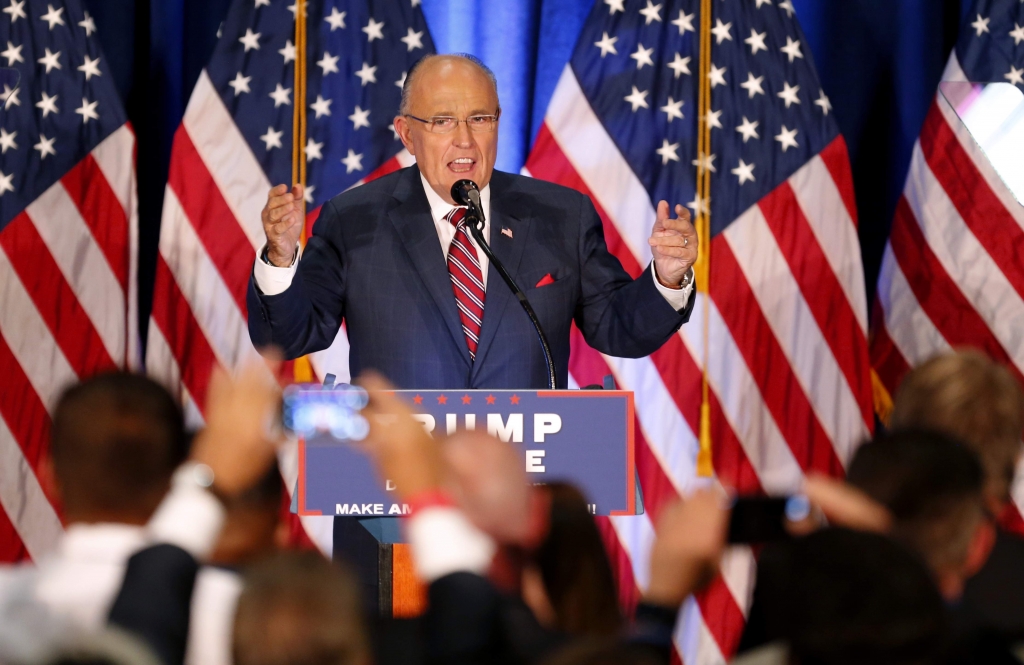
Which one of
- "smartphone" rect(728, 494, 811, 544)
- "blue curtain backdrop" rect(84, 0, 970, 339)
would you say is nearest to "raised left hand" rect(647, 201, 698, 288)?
"smartphone" rect(728, 494, 811, 544)

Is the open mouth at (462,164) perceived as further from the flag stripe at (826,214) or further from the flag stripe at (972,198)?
the flag stripe at (972,198)

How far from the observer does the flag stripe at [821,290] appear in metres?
4.59

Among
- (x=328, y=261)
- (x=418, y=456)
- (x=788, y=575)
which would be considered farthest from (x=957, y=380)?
(x=328, y=261)

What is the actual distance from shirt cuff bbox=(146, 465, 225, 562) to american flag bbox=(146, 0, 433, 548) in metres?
3.06

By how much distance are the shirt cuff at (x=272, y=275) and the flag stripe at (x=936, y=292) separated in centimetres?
265

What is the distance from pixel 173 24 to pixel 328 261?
86.6 inches

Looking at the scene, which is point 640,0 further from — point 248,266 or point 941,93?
point 248,266

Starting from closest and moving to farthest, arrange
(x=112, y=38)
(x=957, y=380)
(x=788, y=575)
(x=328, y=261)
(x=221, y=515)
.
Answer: (x=788, y=575) < (x=221, y=515) < (x=957, y=380) < (x=328, y=261) < (x=112, y=38)

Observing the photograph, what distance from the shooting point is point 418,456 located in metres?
1.45

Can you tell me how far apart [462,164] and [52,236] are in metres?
1.99

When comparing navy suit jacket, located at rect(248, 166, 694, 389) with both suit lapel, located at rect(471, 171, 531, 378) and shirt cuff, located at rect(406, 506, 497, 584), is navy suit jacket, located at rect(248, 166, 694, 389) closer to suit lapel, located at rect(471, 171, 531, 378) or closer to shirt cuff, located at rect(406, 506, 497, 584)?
suit lapel, located at rect(471, 171, 531, 378)

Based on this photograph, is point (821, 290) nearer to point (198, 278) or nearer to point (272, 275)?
point (198, 278)

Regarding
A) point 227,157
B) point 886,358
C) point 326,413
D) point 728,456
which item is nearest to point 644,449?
point 728,456

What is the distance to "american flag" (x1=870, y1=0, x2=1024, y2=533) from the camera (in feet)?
14.8
